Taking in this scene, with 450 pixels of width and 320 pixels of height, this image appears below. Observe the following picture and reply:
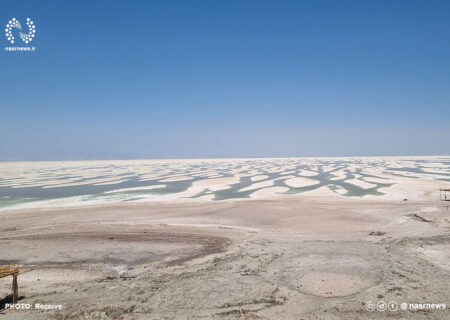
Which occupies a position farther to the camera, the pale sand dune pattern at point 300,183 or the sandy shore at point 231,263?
the pale sand dune pattern at point 300,183

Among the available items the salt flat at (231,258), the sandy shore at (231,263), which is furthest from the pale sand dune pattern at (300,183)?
the sandy shore at (231,263)

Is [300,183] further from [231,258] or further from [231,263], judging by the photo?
[231,263]

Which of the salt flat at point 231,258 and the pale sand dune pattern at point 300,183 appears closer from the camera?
the salt flat at point 231,258

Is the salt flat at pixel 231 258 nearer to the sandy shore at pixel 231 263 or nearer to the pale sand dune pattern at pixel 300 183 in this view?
the sandy shore at pixel 231 263

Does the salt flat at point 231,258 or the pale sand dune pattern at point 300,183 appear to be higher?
the pale sand dune pattern at point 300,183

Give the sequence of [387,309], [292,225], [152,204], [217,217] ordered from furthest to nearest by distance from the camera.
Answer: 1. [152,204]
2. [217,217]
3. [292,225]
4. [387,309]

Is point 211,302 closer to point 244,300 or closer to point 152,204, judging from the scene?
point 244,300

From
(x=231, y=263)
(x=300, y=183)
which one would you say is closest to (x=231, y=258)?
(x=231, y=263)

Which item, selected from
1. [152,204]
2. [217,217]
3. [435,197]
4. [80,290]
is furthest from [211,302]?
[435,197]
